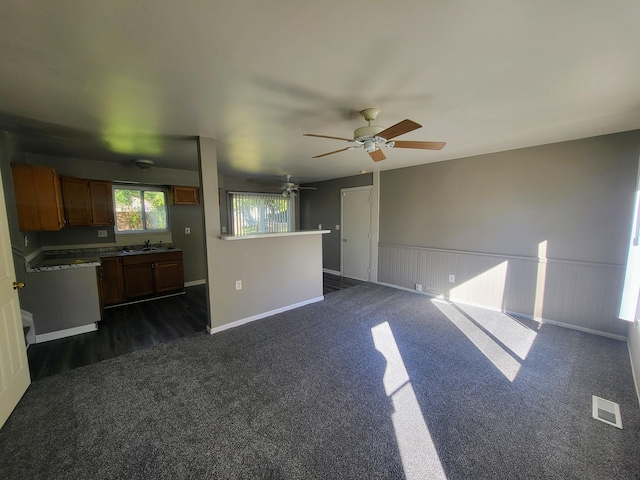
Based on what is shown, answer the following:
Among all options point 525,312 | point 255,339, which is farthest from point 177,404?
point 525,312

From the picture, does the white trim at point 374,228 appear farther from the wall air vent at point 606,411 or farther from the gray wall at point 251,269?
the wall air vent at point 606,411

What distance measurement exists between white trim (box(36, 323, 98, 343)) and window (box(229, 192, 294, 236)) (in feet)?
10.1

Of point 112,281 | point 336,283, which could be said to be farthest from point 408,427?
point 112,281

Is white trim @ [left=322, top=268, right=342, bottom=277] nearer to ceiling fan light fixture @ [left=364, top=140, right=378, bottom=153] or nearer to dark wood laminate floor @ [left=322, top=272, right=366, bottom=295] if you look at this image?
dark wood laminate floor @ [left=322, top=272, right=366, bottom=295]

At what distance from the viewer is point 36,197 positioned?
3.04 metres

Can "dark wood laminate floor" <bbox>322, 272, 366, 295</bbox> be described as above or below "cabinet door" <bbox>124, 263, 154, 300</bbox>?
below

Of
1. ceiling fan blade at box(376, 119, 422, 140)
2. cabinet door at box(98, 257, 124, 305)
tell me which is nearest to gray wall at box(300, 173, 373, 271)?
ceiling fan blade at box(376, 119, 422, 140)

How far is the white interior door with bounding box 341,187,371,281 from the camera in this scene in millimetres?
5480

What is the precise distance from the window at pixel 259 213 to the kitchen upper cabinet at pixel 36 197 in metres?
3.04

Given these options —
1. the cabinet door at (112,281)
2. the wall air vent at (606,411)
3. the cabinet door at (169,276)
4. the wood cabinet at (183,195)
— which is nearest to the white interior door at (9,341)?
the cabinet door at (112,281)

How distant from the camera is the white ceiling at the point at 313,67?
45.9 inches

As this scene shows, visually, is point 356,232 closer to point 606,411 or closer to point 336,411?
point 336,411

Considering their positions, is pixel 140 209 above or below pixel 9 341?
above

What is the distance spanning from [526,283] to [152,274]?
19.6 feet
